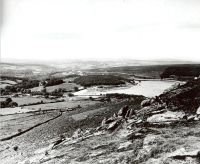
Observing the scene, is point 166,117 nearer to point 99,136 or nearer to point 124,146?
point 99,136

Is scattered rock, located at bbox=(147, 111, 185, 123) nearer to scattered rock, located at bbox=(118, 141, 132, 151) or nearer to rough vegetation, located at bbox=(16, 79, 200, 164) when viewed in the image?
rough vegetation, located at bbox=(16, 79, 200, 164)

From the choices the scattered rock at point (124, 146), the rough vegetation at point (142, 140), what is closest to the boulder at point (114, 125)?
the rough vegetation at point (142, 140)

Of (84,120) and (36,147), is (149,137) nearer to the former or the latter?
(36,147)

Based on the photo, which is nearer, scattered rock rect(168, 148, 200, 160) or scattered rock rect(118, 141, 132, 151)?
scattered rock rect(168, 148, 200, 160)

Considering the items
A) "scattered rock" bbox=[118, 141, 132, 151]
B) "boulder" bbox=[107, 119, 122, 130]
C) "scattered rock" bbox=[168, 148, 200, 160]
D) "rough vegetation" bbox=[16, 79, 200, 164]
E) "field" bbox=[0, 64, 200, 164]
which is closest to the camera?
"scattered rock" bbox=[168, 148, 200, 160]

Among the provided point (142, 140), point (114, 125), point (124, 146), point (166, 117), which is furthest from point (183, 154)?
point (114, 125)

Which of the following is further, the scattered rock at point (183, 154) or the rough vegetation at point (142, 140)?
the rough vegetation at point (142, 140)

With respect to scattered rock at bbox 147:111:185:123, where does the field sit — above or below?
below

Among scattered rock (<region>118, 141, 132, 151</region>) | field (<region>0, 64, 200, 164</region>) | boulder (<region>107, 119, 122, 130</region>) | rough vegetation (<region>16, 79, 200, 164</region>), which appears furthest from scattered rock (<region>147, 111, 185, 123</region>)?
scattered rock (<region>118, 141, 132, 151</region>)

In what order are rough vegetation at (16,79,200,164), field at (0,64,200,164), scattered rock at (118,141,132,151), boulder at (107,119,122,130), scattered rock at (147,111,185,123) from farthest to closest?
boulder at (107,119,122,130)
scattered rock at (147,111,185,123)
scattered rock at (118,141,132,151)
field at (0,64,200,164)
rough vegetation at (16,79,200,164)

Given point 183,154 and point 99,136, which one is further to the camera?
point 99,136

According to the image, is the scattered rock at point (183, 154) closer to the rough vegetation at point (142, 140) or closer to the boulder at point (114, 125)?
the rough vegetation at point (142, 140)

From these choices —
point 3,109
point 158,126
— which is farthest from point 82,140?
point 3,109
